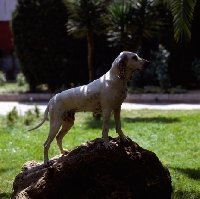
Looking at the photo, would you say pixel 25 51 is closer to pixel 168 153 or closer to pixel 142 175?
pixel 168 153

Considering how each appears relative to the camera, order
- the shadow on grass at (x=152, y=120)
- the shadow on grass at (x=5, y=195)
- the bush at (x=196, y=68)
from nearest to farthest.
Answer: the shadow on grass at (x=5, y=195) → the shadow on grass at (x=152, y=120) → the bush at (x=196, y=68)

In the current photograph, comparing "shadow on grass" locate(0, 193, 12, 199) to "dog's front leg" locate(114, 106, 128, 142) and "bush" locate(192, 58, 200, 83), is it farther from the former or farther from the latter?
"bush" locate(192, 58, 200, 83)

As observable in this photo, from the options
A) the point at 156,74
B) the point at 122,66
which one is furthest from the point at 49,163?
the point at 156,74

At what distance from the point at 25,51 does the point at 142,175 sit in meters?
11.4

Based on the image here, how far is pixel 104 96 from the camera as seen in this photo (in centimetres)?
457

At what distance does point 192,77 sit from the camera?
15.4 m

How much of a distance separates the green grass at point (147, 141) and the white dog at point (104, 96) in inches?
50.9

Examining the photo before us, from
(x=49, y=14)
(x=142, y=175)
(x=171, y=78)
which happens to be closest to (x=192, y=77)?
(x=171, y=78)

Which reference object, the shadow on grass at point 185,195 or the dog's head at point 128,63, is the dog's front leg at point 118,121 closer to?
the dog's head at point 128,63

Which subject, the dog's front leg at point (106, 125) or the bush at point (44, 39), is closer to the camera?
the dog's front leg at point (106, 125)

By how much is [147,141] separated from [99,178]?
3713 mm

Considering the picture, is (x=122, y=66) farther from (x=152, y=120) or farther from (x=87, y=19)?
(x=87, y=19)

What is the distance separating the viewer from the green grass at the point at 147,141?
5.91 meters

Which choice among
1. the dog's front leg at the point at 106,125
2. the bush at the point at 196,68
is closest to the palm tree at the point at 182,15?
the dog's front leg at the point at 106,125
